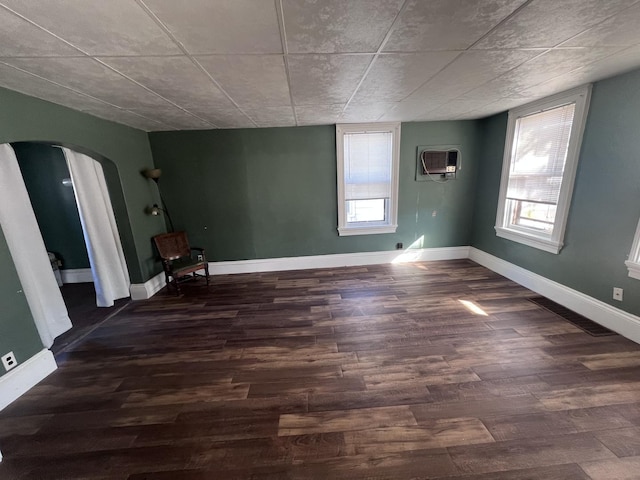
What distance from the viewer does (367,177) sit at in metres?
4.11

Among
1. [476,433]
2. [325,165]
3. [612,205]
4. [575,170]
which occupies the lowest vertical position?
[476,433]

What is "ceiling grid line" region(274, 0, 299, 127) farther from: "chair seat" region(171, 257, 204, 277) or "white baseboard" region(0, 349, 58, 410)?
"white baseboard" region(0, 349, 58, 410)

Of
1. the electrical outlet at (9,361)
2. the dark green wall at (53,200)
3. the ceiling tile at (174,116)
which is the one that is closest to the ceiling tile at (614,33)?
the ceiling tile at (174,116)

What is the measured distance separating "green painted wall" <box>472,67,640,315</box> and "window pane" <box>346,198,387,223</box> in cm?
234

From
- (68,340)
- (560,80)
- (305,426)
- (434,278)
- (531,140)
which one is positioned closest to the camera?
(305,426)

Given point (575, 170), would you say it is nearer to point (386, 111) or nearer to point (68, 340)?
point (386, 111)

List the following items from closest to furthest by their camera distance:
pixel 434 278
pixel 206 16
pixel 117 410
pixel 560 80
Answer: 1. pixel 206 16
2. pixel 117 410
3. pixel 560 80
4. pixel 434 278

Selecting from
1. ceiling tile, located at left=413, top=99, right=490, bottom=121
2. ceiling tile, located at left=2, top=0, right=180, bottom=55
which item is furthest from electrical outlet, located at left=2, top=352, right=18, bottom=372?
ceiling tile, located at left=413, top=99, right=490, bottom=121

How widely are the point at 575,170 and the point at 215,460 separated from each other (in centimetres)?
416

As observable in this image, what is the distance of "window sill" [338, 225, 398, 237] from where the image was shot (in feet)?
14.0

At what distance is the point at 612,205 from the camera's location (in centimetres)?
235

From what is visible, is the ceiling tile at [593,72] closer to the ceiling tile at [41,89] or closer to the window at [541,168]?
the window at [541,168]

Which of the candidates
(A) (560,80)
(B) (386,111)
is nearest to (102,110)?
(B) (386,111)

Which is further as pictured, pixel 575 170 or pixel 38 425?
pixel 575 170
